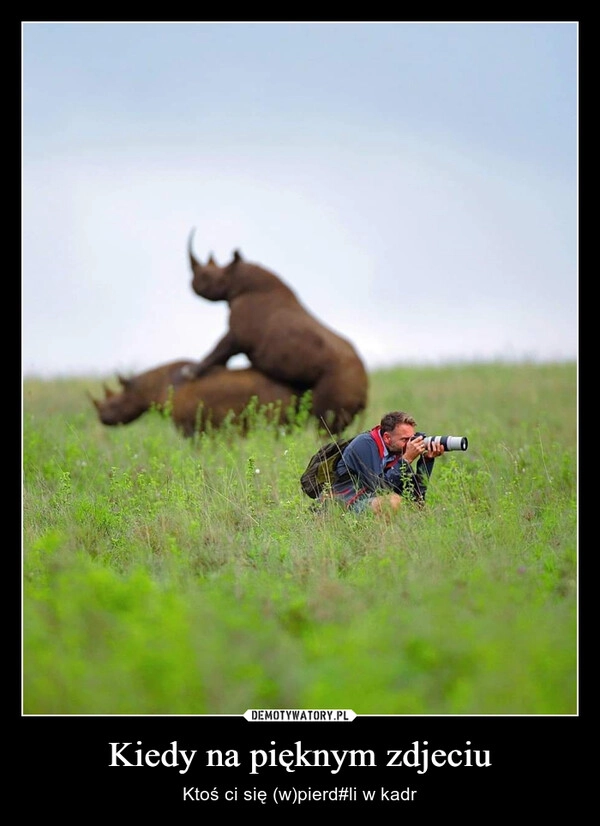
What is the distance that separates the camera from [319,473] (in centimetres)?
682

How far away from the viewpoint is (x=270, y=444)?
30.1ft

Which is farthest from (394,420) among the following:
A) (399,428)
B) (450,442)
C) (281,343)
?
(281,343)

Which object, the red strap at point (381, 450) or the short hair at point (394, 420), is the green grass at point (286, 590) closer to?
the red strap at point (381, 450)

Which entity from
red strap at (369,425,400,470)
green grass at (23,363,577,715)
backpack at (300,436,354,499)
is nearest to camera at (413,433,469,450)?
red strap at (369,425,400,470)

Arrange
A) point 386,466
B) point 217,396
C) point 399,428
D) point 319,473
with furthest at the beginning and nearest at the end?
1. point 217,396
2. point 319,473
3. point 386,466
4. point 399,428

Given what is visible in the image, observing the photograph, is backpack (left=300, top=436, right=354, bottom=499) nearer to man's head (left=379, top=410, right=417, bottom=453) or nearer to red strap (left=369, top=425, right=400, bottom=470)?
red strap (left=369, top=425, right=400, bottom=470)

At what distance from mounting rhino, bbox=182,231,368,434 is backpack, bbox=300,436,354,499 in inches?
145

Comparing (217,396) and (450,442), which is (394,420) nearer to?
(450,442)

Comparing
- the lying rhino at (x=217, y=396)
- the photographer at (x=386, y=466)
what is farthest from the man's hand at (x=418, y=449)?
the lying rhino at (x=217, y=396)

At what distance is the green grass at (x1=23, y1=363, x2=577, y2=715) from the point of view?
4.06 m

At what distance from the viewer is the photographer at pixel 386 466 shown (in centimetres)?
641

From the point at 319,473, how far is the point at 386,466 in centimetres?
49

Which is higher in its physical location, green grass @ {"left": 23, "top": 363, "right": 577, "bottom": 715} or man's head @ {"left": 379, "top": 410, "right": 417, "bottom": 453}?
man's head @ {"left": 379, "top": 410, "right": 417, "bottom": 453}
